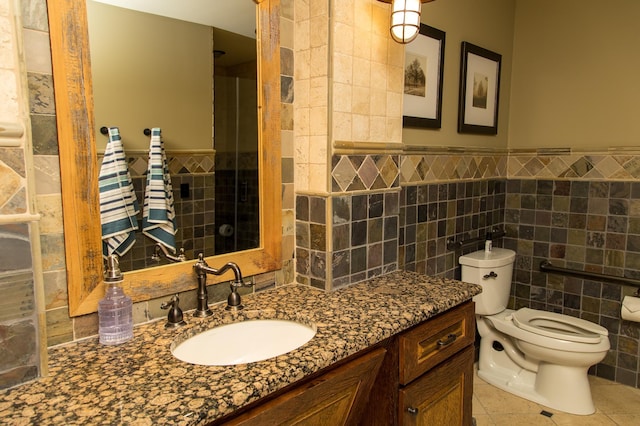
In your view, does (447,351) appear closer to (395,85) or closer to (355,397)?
(355,397)

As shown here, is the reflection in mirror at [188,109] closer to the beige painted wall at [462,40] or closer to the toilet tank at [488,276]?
the beige painted wall at [462,40]

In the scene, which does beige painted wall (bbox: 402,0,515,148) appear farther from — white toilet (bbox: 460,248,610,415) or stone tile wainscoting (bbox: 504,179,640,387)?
white toilet (bbox: 460,248,610,415)

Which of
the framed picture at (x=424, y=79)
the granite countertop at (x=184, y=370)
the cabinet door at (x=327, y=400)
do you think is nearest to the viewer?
the granite countertop at (x=184, y=370)

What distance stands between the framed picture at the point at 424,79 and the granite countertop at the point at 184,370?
3.45ft

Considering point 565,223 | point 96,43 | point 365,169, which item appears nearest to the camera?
point 96,43

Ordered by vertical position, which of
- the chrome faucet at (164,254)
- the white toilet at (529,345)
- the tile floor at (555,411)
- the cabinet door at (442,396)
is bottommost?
the tile floor at (555,411)

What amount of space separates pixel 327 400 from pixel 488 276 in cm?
165

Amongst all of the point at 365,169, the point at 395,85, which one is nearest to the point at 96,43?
the point at 365,169

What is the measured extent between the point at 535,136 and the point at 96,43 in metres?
2.57

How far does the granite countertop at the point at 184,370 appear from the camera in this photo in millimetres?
839

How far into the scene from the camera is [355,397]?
3.98ft

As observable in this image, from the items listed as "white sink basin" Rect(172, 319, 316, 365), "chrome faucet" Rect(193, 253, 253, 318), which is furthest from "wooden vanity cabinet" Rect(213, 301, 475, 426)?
"chrome faucet" Rect(193, 253, 253, 318)

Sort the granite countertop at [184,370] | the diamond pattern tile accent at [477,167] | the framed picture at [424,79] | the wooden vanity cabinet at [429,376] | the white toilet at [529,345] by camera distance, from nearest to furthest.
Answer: the granite countertop at [184,370], the wooden vanity cabinet at [429,376], the diamond pattern tile accent at [477,167], the framed picture at [424,79], the white toilet at [529,345]

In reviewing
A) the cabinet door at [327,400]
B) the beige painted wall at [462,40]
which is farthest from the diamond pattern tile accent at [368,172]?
the cabinet door at [327,400]
